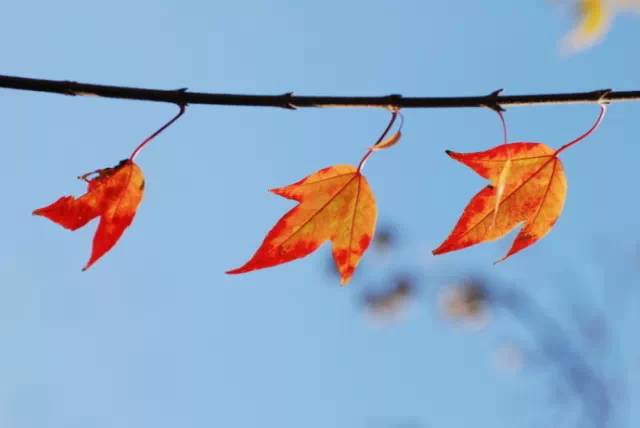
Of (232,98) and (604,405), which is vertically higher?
(232,98)

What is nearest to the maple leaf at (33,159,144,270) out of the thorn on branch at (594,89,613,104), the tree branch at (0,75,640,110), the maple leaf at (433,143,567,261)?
the tree branch at (0,75,640,110)

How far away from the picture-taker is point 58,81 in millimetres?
1006

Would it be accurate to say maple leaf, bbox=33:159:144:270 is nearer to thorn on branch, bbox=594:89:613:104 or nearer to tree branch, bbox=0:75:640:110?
tree branch, bbox=0:75:640:110

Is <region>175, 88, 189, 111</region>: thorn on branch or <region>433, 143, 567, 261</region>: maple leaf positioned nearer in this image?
<region>175, 88, 189, 111</region>: thorn on branch

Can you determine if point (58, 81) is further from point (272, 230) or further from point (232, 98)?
point (272, 230)

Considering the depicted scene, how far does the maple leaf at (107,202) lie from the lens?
1.16 meters

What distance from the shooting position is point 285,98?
39.7 inches

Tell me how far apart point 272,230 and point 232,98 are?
260 mm

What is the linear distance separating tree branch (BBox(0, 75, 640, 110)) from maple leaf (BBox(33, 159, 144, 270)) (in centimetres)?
20

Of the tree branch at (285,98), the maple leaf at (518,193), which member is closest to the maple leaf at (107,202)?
the tree branch at (285,98)

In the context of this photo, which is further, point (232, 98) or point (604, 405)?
point (604, 405)

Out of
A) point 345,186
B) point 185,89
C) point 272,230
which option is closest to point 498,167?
point 345,186

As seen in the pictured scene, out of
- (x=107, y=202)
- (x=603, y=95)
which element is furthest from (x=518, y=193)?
(x=107, y=202)

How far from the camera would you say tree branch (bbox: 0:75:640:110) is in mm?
983
